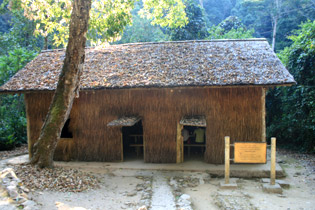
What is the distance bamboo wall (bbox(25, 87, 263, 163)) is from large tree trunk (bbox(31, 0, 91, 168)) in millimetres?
2483

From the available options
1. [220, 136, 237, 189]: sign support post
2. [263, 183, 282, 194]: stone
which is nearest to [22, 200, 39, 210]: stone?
[220, 136, 237, 189]: sign support post

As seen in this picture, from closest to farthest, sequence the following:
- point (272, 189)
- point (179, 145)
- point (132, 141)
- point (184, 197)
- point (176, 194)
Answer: point (184, 197), point (176, 194), point (272, 189), point (179, 145), point (132, 141)

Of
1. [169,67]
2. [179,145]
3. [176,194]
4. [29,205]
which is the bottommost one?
[176,194]

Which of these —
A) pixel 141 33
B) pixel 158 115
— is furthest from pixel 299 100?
pixel 141 33

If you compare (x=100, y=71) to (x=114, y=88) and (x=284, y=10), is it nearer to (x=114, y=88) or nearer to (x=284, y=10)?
(x=114, y=88)

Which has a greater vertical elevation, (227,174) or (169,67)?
(169,67)

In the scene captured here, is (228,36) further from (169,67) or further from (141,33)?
(169,67)

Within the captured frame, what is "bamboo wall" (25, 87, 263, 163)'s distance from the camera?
29.0 feet

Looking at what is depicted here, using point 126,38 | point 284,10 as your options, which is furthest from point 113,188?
point 284,10

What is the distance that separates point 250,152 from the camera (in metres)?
7.28

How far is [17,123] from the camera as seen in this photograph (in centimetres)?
1323

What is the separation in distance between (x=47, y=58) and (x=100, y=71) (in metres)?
3.09

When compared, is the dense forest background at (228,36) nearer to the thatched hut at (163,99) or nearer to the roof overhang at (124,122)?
the thatched hut at (163,99)

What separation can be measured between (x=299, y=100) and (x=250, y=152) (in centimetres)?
571
